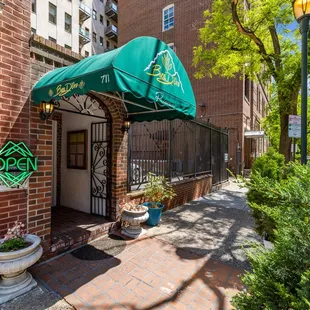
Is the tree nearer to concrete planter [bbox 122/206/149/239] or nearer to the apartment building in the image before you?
concrete planter [bbox 122/206/149/239]

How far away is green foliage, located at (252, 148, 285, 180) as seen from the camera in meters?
4.07

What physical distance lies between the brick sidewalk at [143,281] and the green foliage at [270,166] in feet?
6.36

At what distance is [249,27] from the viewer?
23.9ft

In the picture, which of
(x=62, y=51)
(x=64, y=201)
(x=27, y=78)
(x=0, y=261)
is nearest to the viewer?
(x=0, y=261)

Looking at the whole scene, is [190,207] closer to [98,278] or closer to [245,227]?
[245,227]

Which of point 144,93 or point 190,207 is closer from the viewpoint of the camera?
point 144,93

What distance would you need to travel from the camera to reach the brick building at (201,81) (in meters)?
13.9

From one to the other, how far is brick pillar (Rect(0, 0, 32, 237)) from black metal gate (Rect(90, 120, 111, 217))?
1.86m

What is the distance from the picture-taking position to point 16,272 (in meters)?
2.51

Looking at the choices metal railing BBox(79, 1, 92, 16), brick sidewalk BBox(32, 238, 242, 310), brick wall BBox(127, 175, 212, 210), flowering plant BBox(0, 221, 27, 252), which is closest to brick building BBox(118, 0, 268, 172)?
brick wall BBox(127, 175, 212, 210)

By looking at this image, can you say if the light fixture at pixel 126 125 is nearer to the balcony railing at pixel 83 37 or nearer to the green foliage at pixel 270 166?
the green foliage at pixel 270 166

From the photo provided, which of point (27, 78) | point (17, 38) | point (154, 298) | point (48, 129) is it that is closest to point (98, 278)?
point (154, 298)

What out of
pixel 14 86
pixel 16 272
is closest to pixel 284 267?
pixel 16 272

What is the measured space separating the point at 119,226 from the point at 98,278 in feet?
5.56
